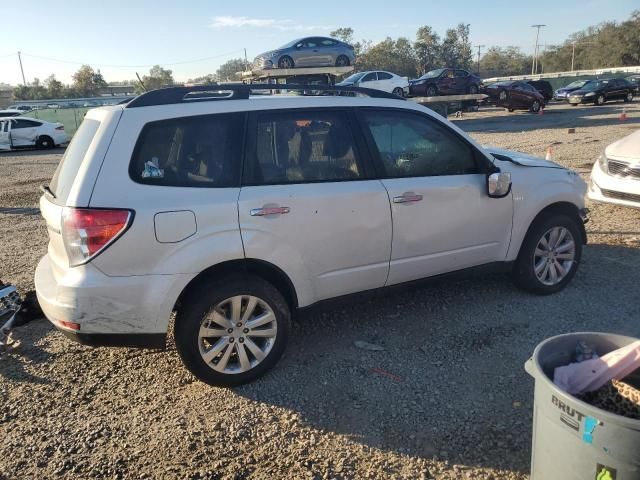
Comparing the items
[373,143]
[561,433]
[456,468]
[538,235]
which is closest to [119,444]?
[456,468]

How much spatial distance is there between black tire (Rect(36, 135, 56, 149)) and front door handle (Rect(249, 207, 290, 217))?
23.6m

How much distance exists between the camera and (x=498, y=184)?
4070 mm

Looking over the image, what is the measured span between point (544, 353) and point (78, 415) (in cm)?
278

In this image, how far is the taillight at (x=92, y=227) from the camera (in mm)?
2900

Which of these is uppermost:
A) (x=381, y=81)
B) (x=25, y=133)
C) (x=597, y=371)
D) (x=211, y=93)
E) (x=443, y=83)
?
(x=381, y=81)

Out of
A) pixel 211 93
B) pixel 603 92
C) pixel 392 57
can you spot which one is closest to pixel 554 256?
pixel 211 93

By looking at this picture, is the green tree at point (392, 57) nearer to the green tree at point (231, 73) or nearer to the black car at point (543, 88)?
the green tree at point (231, 73)

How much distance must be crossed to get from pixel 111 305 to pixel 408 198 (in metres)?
2.17

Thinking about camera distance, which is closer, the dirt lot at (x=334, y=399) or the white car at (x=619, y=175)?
the dirt lot at (x=334, y=399)

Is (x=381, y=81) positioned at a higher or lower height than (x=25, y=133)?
higher

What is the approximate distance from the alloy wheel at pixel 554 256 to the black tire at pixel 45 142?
23897 mm

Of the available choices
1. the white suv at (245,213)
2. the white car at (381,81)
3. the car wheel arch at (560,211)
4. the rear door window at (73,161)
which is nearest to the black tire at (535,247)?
the car wheel arch at (560,211)

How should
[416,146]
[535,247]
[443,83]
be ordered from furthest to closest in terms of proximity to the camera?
[443,83] < [535,247] < [416,146]

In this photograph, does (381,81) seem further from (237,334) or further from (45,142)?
(237,334)
